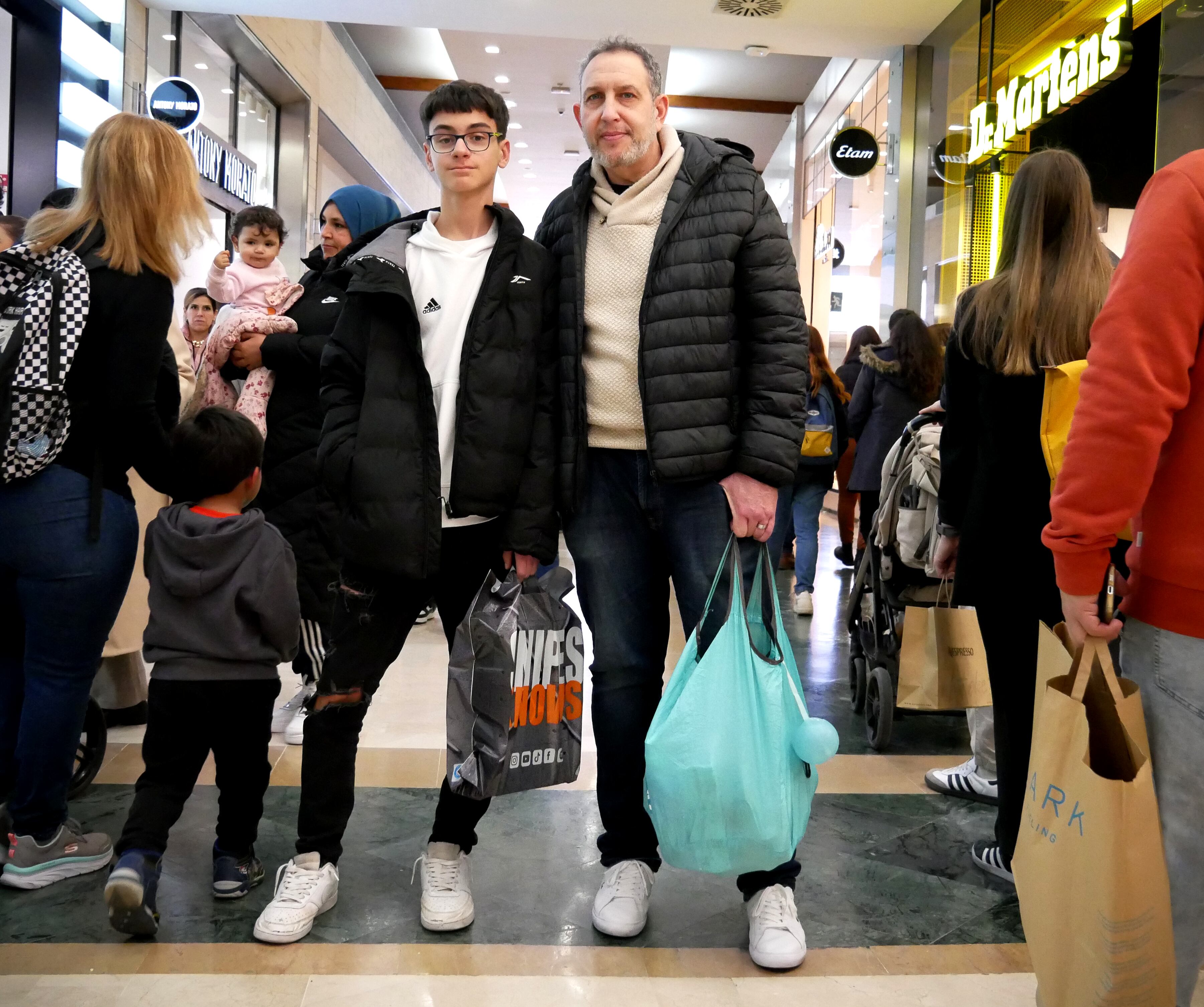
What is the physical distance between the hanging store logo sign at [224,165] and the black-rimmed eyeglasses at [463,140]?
7.77m

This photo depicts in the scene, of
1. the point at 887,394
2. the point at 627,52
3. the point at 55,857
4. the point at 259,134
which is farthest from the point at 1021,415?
the point at 259,134

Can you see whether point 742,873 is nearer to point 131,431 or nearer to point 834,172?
point 131,431

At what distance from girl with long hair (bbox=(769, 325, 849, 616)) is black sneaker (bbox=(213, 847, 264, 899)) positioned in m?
4.26

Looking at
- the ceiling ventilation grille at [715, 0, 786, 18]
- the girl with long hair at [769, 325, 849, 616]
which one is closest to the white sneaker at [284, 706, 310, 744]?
Answer: the girl with long hair at [769, 325, 849, 616]

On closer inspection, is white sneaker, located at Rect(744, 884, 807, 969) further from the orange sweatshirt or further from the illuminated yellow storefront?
the illuminated yellow storefront

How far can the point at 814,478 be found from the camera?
673 cm

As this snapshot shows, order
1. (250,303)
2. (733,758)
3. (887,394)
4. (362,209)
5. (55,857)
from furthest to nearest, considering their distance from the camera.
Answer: (887,394)
(250,303)
(362,209)
(55,857)
(733,758)

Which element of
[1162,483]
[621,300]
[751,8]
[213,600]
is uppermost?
[751,8]

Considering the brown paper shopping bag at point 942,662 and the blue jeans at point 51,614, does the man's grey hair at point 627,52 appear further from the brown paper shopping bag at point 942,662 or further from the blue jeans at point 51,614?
the brown paper shopping bag at point 942,662

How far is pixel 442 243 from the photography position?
7.36 feet

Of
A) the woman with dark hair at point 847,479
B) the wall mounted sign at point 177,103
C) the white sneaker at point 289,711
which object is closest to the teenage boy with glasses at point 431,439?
the white sneaker at point 289,711

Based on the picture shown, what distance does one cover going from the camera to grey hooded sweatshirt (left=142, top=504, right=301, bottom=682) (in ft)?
7.45

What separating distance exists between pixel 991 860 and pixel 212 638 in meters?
1.95

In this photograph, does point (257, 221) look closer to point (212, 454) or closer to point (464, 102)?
point (212, 454)
